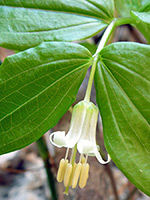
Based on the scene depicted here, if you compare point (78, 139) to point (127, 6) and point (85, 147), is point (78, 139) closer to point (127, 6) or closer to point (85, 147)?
point (85, 147)

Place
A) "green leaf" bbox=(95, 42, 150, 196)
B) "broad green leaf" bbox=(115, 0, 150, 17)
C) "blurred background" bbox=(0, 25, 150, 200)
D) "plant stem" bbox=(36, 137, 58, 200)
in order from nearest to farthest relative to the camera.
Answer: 1. "green leaf" bbox=(95, 42, 150, 196)
2. "broad green leaf" bbox=(115, 0, 150, 17)
3. "plant stem" bbox=(36, 137, 58, 200)
4. "blurred background" bbox=(0, 25, 150, 200)

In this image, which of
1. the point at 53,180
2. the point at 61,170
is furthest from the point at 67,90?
the point at 53,180

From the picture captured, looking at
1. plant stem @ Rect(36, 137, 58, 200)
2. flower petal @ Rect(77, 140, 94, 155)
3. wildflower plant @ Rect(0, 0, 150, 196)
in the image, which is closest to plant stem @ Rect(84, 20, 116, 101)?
wildflower plant @ Rect(0, 0, 150, 196)

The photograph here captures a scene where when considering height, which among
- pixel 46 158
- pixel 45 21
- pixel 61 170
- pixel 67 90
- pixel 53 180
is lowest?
pixel 53 180

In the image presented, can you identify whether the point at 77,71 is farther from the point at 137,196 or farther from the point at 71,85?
the point at 137,196

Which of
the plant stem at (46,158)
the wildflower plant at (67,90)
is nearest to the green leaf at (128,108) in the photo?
the wildflower plant at (67,90)

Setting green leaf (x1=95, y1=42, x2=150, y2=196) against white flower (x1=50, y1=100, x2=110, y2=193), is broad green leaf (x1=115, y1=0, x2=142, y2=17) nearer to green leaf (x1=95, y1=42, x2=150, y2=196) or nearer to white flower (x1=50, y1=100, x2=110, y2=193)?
green leaf (x1=95, y1=42, x2=150, y2=196)
